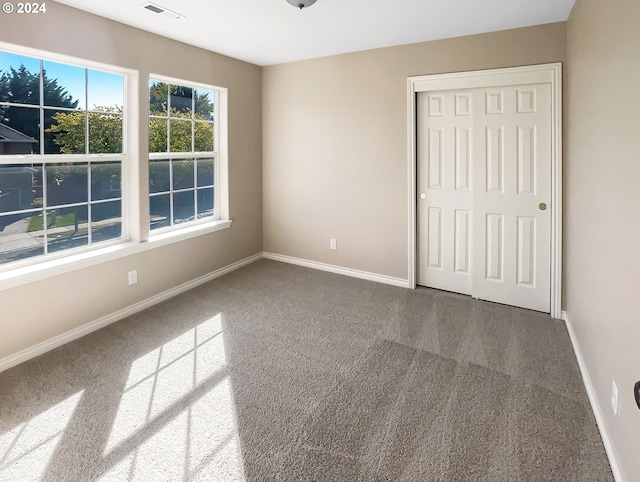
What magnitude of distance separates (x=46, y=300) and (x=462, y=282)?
3.57 m

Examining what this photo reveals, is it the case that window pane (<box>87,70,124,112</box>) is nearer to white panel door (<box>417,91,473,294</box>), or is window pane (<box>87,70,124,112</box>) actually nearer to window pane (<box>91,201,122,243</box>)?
window pane (<box>91,201,122,243</box>)

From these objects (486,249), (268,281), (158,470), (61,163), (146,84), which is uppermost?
(146,84)

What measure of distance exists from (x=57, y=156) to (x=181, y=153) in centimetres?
125

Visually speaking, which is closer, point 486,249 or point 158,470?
point 158,470

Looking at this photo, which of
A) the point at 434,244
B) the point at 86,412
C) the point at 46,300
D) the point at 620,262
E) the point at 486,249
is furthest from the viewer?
the point at 434,244

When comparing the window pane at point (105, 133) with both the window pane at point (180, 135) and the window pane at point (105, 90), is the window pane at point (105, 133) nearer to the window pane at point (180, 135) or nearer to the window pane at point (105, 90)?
the window pane at point (105, 90)

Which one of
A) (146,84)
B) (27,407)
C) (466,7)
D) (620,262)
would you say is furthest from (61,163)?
(620,262)

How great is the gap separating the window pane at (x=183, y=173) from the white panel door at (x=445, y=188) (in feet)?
7.89

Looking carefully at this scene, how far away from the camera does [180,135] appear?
395 centimetres

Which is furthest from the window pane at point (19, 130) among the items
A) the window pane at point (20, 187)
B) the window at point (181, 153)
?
the window at point (181, 153)

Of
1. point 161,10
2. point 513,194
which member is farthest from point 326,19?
point 513,194

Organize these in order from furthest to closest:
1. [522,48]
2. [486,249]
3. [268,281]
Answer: [268,281]
[486,249]
[522,48]

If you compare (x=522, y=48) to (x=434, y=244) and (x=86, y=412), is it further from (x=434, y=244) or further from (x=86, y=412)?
(x=86, y=412)

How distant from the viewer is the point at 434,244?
3.98 meters
